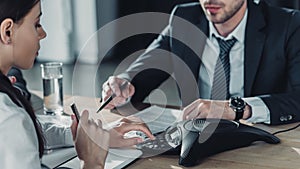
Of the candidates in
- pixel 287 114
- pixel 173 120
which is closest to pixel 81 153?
pixel 173 120

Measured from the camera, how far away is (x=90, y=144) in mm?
1368

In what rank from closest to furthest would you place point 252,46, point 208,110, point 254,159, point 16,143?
point 16,143 < point 254,159 < point 208,110 < point 252,46

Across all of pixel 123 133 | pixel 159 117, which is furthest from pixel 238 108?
pixel 123 133

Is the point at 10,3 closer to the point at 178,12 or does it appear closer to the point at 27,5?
the point at 27,5

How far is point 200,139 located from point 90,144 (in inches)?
12.6

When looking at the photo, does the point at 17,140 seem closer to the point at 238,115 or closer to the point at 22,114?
the point at 22,114

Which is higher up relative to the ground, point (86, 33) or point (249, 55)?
point (249, 55)

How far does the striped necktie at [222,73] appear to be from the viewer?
7.61 feet

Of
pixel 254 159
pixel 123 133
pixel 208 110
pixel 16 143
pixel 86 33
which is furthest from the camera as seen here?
pixel 86 33

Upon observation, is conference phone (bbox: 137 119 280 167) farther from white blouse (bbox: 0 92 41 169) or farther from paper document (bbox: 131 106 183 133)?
white blouse (bbox: 0 92 41 169)

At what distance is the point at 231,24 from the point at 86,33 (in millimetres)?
3288

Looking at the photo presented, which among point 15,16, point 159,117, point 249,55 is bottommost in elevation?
point 159,117

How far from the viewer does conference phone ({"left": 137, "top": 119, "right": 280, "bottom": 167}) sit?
149 centimetres

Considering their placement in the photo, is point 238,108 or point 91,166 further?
point 238,108
